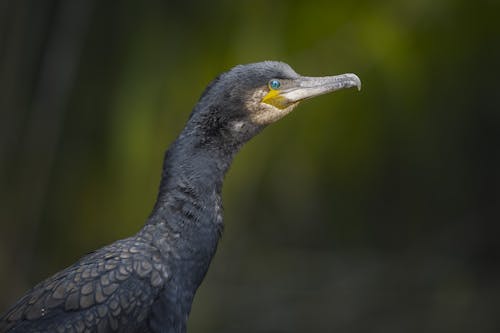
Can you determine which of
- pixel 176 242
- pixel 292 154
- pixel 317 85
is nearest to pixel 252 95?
pixel 317 85

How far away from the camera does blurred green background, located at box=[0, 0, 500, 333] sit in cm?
613

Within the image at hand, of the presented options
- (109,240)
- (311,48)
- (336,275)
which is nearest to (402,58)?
(311,48)

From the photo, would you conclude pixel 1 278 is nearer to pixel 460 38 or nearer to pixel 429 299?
pixel 429 299

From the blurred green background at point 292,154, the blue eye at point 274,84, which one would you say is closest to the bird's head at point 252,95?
the blue eye at point 274,84

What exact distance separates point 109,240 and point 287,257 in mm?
Result: 1526

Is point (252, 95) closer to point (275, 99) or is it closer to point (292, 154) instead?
point (275, 99)

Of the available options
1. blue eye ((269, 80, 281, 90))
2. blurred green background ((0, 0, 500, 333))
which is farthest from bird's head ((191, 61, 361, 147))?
blurred green background ((0, 0, 500, 333))

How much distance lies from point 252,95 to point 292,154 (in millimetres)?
3142

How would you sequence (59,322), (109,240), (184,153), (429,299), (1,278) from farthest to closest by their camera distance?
(429,299)
(109,240)
(1,278)
(184,153)
(59,322)

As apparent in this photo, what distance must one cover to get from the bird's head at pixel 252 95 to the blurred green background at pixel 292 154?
7.34 feet

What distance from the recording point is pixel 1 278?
608cm

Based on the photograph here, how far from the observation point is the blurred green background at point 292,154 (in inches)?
241

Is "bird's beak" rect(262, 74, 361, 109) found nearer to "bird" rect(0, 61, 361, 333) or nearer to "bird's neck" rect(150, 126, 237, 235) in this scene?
"bird" rect(0, 61, 361, 333)

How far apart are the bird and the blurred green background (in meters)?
2.30
